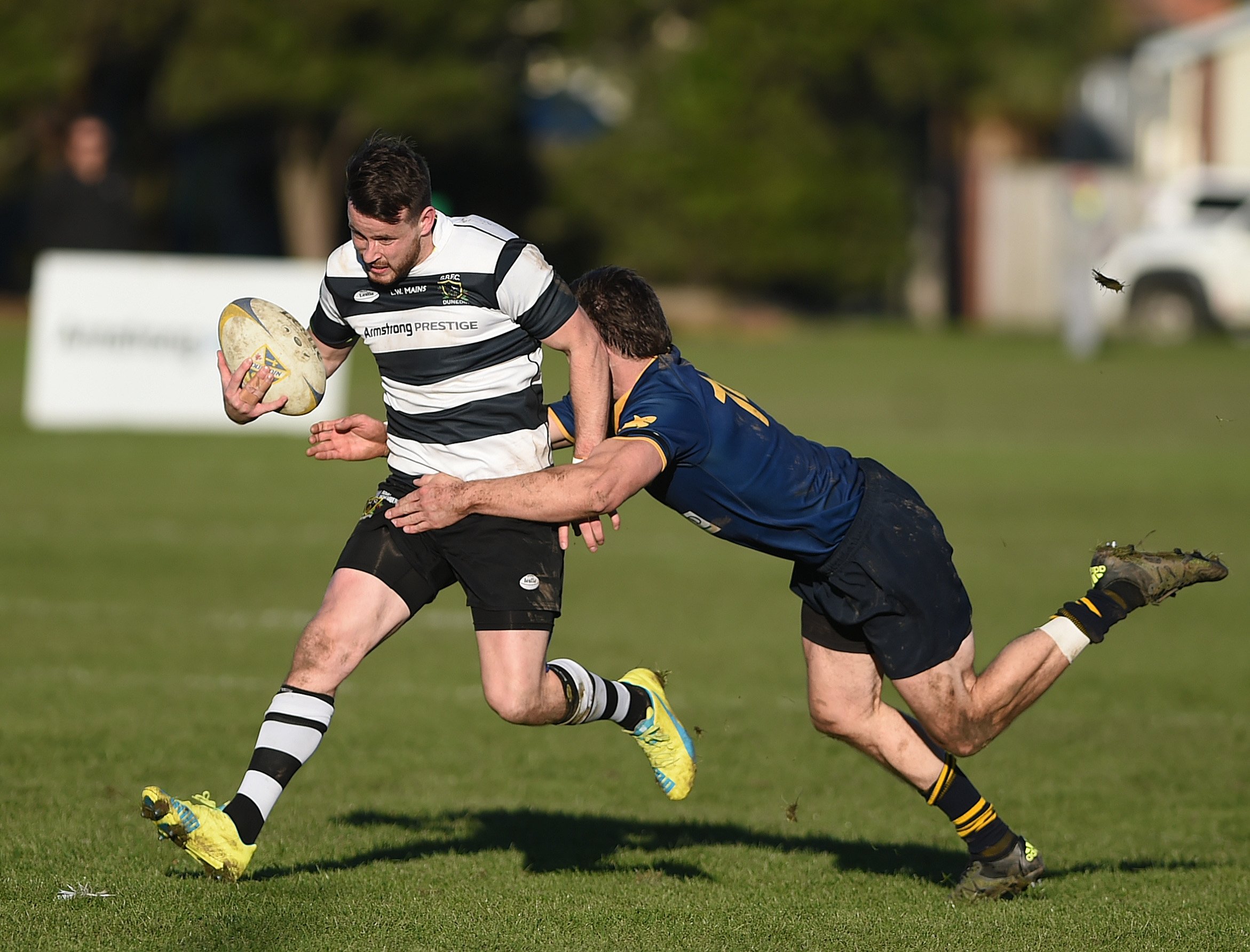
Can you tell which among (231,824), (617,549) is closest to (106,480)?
(617,549)

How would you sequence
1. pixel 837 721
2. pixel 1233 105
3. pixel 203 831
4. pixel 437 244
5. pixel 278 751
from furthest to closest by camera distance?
pixel 1233 105 → pixel 837 721 → pixel 437 244 → pixel 278 751 → pixel 203 831

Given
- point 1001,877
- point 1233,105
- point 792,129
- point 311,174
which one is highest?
point 1233,105

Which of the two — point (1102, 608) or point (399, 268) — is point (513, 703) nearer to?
point (399, 268)

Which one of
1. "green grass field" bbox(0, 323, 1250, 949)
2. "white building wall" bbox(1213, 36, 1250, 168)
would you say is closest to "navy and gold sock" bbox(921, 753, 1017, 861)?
"green grass field" bbox(0, 323, 1250, 949)

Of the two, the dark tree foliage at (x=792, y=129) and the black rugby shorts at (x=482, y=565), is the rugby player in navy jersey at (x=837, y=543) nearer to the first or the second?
the black rugby shorts at (x=482, y=565)

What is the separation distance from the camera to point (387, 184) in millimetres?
5277

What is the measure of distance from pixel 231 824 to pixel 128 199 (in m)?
11.4

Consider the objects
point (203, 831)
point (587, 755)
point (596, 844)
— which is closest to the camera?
point (203, 831)

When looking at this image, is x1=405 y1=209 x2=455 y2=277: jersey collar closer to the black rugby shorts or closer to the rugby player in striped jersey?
the rugby player in striped jersey

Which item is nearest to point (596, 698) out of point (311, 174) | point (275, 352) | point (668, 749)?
point (668, 749)

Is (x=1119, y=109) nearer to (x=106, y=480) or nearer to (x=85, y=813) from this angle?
(x=106, y=480)

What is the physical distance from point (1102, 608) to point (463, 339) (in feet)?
7.68

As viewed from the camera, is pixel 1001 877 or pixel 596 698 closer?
pixel 1001 877

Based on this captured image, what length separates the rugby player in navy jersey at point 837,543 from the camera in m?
5.30
